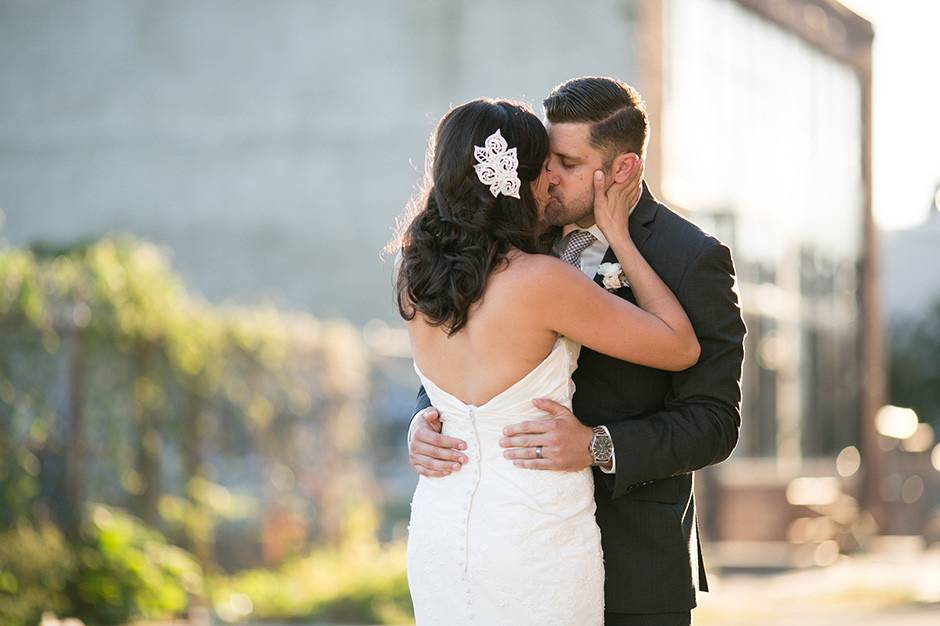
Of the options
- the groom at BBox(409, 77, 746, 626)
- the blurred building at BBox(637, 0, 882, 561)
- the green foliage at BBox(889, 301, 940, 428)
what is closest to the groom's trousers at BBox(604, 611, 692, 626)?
the groom at BBox(409, 77, 746, 626)

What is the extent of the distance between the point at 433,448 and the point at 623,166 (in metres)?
0.90

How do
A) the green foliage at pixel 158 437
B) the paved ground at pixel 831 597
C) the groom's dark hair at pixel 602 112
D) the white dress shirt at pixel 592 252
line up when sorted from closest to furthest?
the groom's dark hair at pixel 602 112 → the white dress shirt at pixel 592 252 → the green foliage at pixel 158 437 → the paved ground at pixel 831 597

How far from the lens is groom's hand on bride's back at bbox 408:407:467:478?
4.25 metres

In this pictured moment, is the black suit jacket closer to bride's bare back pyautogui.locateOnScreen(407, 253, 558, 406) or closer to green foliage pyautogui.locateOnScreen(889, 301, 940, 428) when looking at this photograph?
bride's bare back pyautogui.locateOnScreen(407, 253, 558, 406)

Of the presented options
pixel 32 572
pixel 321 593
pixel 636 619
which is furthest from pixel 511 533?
pixel 321 593

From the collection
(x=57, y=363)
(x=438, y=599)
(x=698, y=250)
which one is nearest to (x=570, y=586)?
(x=438, y=599)

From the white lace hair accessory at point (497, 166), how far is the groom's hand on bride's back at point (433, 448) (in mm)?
638

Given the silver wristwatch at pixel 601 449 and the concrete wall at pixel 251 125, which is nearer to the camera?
the silver wristwatch at pixel 601 449

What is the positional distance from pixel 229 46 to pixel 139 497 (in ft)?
39.6

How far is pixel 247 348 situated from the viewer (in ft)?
42.0

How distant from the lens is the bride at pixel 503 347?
162 inches

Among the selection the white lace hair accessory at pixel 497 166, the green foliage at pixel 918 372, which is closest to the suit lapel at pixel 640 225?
the white lace hair accessory at pixel 497 166

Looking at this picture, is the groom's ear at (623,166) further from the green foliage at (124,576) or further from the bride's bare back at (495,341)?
the green foliage at (124,576)

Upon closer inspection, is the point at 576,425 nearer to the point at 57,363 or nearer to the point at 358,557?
the point at 57,363
